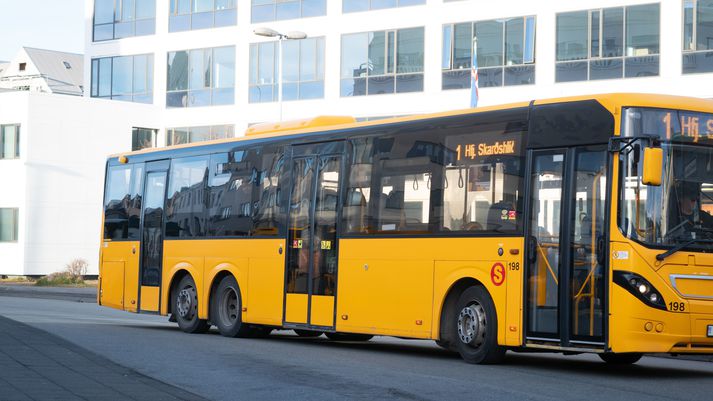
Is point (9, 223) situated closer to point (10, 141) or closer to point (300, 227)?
point (10, 141)

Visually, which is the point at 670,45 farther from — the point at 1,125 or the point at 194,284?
the point at 1,125

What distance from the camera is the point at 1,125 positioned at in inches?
2121

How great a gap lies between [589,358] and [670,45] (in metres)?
22.1

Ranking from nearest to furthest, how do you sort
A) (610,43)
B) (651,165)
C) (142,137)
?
(651,165)
(610,43)
(142,137)

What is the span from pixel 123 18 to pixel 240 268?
38.3 meters

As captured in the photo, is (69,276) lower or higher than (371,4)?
lower

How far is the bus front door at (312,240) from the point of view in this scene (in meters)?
18.0


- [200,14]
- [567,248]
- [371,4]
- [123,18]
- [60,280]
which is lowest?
[60,280]

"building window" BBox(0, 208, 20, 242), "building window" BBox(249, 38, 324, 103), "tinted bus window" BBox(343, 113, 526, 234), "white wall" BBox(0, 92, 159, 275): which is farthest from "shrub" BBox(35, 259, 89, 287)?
"tinted bus window" BBox(343, 113, 526, 234)

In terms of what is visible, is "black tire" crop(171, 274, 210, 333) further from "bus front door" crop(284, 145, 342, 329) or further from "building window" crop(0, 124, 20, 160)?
"building window" crop(0, 124, 20, 160)

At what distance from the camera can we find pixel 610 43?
38.6 m

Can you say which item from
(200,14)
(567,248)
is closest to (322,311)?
(567,248)

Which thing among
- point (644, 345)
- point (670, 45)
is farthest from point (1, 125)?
point (644, 345)

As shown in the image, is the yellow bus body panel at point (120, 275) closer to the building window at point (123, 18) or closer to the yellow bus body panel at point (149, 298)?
the yellow bus body panel at point (149, 298)
